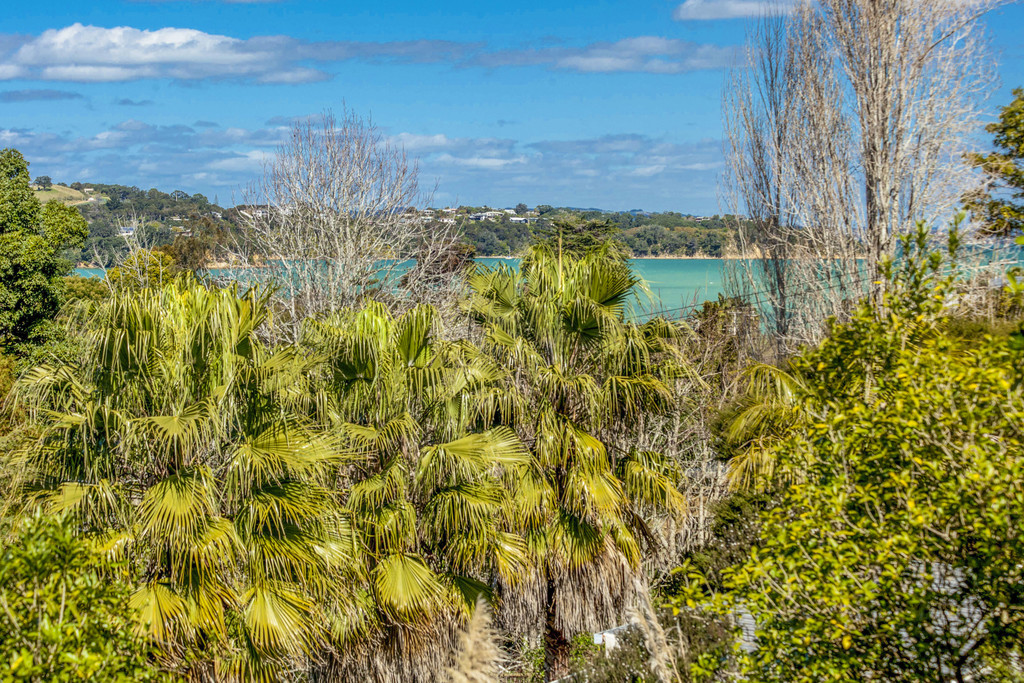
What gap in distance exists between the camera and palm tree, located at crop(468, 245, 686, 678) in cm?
870

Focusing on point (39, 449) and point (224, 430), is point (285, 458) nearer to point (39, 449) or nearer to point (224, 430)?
point (224, 430)

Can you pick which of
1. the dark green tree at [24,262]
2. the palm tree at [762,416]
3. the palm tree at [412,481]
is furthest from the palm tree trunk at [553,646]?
the dark green tree at [24,262]

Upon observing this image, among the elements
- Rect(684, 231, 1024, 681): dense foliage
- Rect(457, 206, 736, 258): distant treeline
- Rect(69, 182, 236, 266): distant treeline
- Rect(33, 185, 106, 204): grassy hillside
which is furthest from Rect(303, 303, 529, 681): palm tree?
Rect(33, 185, 106, 204): grassy hillside

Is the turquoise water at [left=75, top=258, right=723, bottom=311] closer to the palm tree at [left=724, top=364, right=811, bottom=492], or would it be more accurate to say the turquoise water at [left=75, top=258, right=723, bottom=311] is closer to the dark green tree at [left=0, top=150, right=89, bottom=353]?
the palm tree at [left=724, top=364, right=811, bottom=492]

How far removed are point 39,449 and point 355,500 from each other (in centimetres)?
278

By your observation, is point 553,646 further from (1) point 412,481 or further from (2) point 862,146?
(2) point 862,146

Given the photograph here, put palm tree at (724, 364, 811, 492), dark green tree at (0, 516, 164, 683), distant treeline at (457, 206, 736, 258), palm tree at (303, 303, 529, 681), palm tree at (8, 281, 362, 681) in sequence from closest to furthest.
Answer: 1. dark green tree at (0, 516, 164, 683)
2. palm tree at (8, 281, 362, 681)
3. palm tree at (303, 303, 529, 681)
4. palm tree at (724, 364, 811, 492)
5. distant treeline at (457, 206, 736, 258)

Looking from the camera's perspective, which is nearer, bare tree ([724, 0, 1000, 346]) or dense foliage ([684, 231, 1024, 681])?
dense foliage ([684, 231, 1024, 681])

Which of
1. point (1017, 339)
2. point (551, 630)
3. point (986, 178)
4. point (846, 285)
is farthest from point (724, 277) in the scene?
point (1017, 339)

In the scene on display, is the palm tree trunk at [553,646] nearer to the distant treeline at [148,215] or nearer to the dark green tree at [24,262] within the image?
the dark green tree at [24,262]

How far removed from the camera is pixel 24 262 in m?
24.6

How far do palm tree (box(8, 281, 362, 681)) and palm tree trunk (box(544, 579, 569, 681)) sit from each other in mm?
2519

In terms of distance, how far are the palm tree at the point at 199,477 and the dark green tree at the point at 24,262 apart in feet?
66.6

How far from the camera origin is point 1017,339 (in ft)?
8.52
